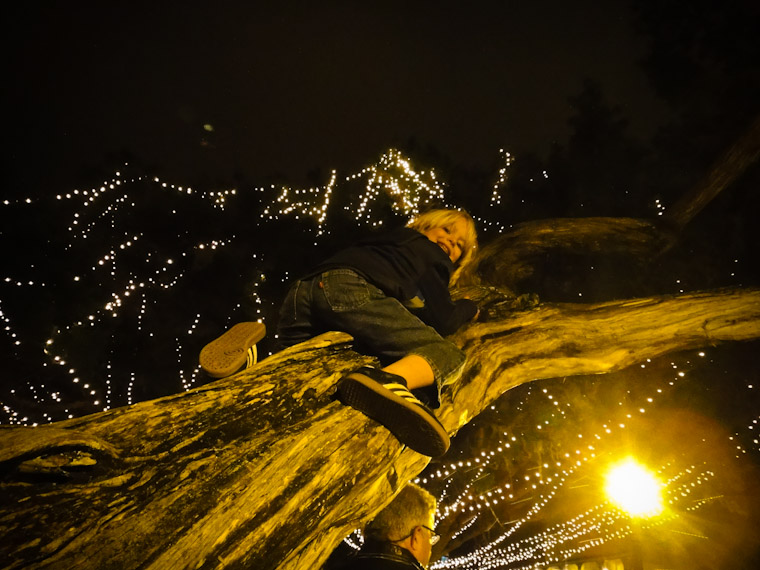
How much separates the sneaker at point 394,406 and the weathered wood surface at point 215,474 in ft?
0.38

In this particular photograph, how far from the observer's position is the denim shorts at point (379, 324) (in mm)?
1891

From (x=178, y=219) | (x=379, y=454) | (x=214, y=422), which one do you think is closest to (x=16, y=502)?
(x=214, y=422)

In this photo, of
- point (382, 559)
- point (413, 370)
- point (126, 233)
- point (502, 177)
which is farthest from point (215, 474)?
point (502, 177)

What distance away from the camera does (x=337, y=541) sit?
169 centimetres

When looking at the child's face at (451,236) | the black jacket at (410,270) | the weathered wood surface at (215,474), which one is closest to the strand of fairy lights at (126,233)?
the child's face at (451,236)

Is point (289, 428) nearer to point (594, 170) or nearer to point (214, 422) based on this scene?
point (214, 422)

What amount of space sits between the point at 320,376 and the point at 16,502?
1.16 metres

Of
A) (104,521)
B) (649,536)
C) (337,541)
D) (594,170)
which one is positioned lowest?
(649,536)

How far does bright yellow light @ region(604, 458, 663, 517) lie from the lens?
5750mm

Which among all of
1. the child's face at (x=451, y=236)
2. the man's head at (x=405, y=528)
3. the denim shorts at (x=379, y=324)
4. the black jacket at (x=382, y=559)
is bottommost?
the man's head at (x=405, y=528)

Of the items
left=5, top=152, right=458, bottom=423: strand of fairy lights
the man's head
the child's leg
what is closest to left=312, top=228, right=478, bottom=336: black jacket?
the child's leg

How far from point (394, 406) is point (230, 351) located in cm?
104

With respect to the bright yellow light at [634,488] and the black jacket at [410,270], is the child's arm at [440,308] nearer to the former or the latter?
the black jacket at [410,270]

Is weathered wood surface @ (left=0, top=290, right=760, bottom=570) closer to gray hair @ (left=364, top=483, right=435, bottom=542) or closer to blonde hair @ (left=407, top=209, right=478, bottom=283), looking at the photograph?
blonde hair @ (left=407, top=209, right=478, bottom=283)
